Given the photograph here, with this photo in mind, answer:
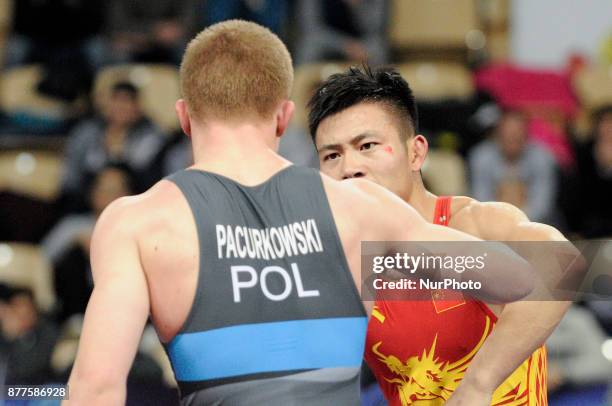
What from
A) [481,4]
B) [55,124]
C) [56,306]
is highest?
[481,4]

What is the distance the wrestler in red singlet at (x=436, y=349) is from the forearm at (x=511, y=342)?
13.1 inches

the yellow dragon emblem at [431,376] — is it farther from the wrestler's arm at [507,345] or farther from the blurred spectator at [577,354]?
the blurred spectator at [577,354]

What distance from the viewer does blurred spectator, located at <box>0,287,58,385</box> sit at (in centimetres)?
513

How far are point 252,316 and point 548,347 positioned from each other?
2.85m

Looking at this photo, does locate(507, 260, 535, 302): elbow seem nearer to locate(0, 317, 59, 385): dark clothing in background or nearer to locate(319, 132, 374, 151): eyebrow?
locate(319, 132, 374, 151): eyebrow

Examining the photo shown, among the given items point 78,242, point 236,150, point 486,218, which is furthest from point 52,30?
point 236,150

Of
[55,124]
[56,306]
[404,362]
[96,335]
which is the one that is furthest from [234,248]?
[55,124]

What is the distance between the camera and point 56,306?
21.3 ft

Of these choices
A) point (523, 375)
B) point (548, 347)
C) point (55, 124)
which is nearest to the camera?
point (523, 375)

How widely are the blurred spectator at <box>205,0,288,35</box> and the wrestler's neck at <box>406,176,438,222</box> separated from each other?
5.20 meters

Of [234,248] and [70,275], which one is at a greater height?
[234,248]

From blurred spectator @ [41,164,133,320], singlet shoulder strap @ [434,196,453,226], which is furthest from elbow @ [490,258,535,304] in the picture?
blurred spectator @ [41,164,133,320]

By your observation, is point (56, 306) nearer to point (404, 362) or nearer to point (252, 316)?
point (404, 362)

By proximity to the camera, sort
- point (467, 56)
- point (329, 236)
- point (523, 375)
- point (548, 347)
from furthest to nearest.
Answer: point (467, 56) < point (548, 347) < point (523, 375) < point (329, 236)
